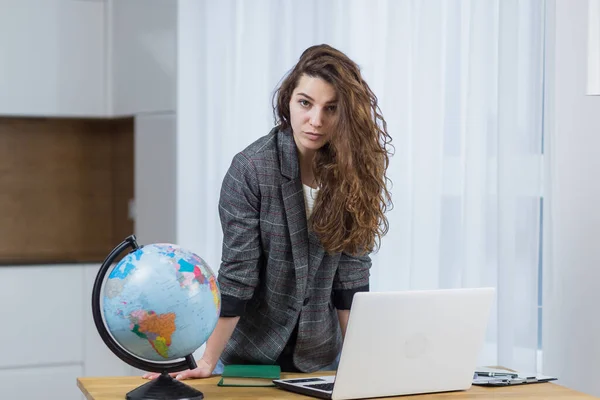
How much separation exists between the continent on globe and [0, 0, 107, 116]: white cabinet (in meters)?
2.59

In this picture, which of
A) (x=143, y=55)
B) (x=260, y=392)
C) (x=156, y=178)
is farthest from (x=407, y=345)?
(x=143, y=55)

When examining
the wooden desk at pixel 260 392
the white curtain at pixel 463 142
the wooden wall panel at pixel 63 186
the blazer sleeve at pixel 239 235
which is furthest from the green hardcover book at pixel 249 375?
the wooden wall panel at pixel 63 186

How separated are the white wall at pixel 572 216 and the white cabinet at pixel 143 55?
4.69 feet

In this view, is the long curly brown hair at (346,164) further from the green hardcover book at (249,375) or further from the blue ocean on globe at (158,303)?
the blue ocean on globe at (158,303)

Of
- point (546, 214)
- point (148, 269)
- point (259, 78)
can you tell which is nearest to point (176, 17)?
point (259, 78)

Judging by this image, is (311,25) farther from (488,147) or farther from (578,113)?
(578,113)

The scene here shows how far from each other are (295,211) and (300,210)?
0.5 inches

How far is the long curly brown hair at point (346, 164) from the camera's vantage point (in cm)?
210

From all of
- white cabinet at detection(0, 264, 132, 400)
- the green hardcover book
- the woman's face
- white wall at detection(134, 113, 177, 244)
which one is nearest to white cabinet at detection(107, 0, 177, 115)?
white wall at detection(134, 113, 177, 244)

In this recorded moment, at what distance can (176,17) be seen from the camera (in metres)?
3.42

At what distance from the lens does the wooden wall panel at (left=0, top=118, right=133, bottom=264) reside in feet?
14.8

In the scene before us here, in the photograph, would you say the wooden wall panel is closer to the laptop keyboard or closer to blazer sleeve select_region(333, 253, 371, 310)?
blazer sleeve select_region(333, 253, 371, 310)

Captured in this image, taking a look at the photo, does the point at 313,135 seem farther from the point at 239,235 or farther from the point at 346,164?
the point at 239,235

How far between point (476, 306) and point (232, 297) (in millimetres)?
561
